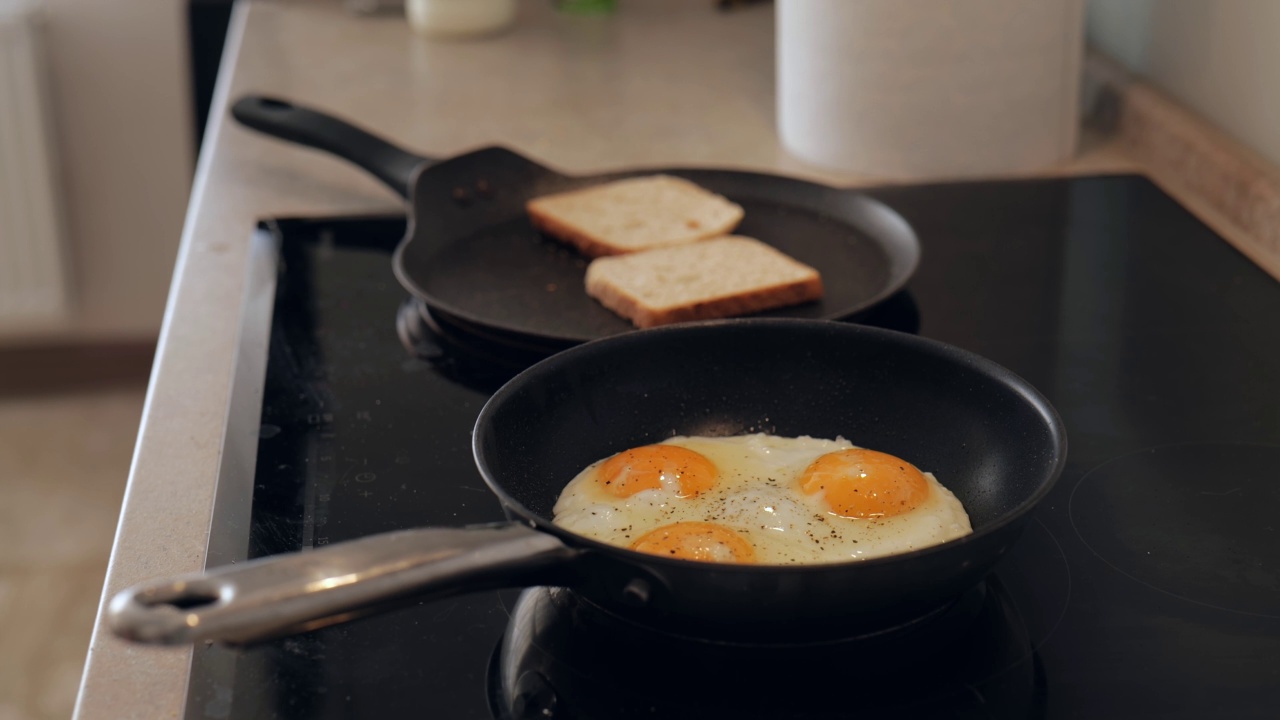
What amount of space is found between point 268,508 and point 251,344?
0.87 ft

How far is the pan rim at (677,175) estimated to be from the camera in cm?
91

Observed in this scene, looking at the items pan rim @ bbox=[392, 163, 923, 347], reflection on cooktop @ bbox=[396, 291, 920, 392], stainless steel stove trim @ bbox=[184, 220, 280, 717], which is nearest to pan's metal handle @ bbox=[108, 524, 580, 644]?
stainless steel stove trim @ bbox=[184, 220, 280, 717]

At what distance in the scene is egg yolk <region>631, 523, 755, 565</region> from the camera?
603 millimetres

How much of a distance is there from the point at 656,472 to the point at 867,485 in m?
0.11

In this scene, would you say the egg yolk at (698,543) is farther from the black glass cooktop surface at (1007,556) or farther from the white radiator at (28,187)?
the white radiator at (28,187)

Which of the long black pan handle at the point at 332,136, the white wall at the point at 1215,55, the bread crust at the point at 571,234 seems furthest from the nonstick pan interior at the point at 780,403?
the white wall at the point at 1215,55

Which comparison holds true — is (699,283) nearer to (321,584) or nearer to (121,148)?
(321,584)

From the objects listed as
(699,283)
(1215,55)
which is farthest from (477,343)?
(1215,55)

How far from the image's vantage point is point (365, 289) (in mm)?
1092

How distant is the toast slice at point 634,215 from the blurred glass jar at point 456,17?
0.77m

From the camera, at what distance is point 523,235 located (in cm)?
119

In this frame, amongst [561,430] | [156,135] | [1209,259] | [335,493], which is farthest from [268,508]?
[156,135]

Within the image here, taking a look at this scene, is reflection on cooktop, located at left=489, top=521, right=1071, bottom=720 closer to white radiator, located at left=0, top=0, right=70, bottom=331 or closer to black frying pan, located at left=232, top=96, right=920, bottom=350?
black frying pan, located at left=232, top=96, right=920, bottom=350

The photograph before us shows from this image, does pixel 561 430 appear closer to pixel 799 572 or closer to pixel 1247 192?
pixel 799 572
